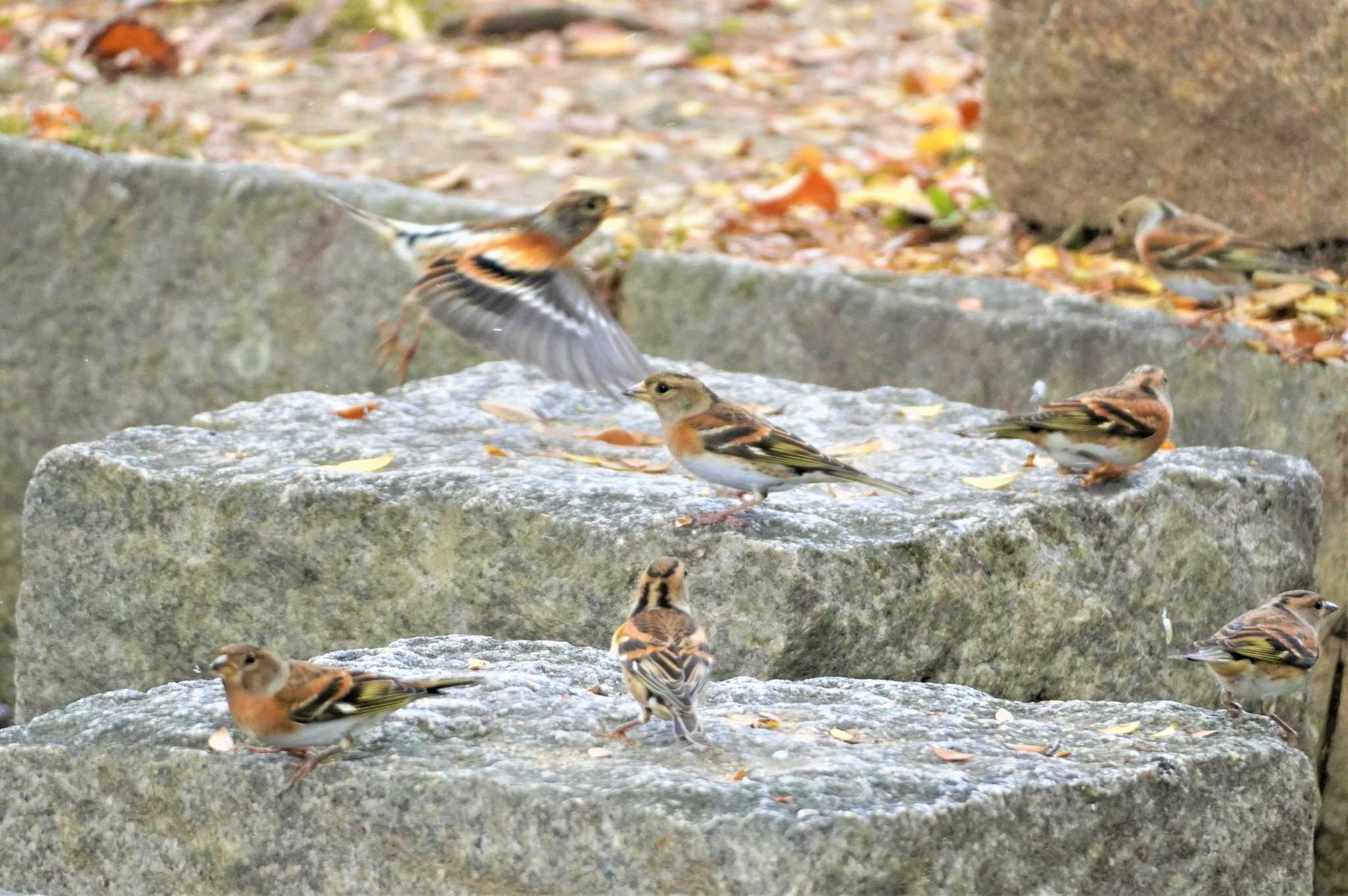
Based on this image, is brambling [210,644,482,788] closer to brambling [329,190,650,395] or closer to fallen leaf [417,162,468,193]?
brambling [329,190,650,395]

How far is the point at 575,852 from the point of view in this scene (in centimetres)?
406

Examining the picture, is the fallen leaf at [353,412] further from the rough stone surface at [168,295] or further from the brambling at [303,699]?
the brambling at [303,699]

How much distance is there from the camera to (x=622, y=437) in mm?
6793

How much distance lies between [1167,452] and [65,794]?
12.8 ft

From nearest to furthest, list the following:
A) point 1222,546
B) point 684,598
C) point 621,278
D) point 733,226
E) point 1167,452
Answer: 1. point 684,598
2. point 1222,546
3. point 1167,452
4. point 621,278
5. point 733,226

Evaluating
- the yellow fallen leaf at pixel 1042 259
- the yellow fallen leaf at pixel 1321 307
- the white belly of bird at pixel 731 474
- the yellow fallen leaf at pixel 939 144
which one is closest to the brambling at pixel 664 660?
the white belly of bird at pixel 731 474

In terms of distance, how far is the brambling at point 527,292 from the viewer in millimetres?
6434

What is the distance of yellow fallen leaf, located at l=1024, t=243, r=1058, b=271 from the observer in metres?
9.02

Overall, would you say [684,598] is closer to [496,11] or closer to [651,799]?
[651,799]

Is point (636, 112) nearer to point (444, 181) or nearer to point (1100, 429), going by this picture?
point (444, 181)

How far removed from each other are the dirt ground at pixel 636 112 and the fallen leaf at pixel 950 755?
13.7 feet

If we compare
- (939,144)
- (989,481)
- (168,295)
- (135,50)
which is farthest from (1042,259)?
(135,50)

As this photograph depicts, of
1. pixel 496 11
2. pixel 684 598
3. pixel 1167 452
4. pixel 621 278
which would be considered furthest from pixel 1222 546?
pixel 496 11

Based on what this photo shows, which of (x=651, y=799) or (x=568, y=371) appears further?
(x=568, y=371)
